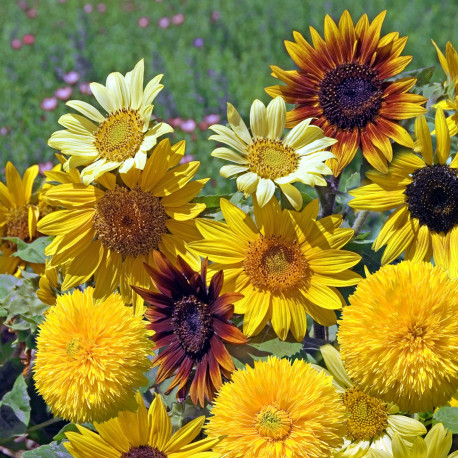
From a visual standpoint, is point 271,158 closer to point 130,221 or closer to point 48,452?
point 130,221

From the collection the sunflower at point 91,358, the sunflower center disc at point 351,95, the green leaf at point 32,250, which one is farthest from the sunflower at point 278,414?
the green leaf at point 32,250

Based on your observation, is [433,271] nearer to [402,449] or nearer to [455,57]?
[402,449]

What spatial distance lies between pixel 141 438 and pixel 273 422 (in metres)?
0.22

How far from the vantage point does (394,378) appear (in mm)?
771

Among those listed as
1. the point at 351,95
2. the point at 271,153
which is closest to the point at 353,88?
the point at 351,95

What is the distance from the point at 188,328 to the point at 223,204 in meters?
0.16

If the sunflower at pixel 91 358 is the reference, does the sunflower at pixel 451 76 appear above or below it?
above

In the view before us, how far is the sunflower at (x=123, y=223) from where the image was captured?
0.95m

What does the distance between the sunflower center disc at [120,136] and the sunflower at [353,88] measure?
187mm

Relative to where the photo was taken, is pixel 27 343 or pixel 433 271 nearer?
pixel 433 271

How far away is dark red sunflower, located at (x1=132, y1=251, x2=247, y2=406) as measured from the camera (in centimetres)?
86

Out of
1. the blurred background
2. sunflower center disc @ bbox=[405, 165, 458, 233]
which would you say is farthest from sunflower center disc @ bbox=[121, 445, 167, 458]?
the blurred background

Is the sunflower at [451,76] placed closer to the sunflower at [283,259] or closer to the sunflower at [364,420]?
the sunflower at [283,259]

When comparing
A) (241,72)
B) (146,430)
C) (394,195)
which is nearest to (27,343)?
(146,430)
